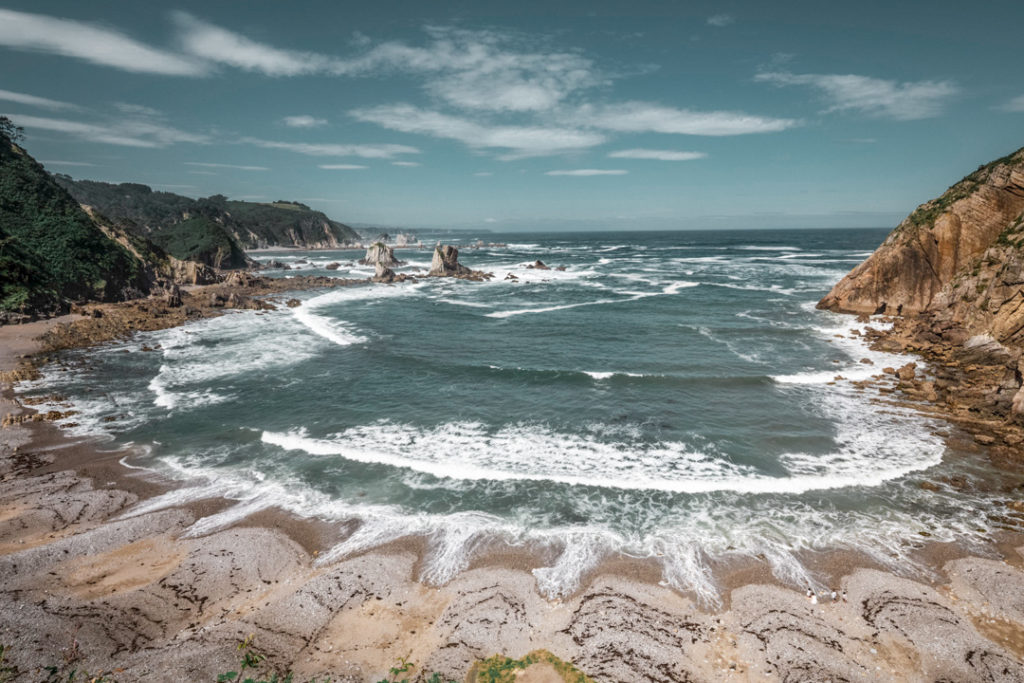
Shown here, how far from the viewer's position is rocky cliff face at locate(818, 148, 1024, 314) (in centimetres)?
3678

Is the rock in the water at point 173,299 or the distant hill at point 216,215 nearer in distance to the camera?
the rock in the water at point 173,299

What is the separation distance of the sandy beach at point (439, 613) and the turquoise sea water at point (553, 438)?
3.00ft

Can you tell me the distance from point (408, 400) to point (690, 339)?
83.0ft

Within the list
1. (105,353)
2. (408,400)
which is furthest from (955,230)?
(105,353)

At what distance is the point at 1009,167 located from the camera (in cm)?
3700

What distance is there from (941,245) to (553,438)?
42.8 metres

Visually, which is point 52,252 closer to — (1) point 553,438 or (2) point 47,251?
(2) point 47,251

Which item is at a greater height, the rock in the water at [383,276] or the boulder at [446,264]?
the boulder at [446,264]

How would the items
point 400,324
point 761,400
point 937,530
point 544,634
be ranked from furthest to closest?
point 400,324, point 761,400, point 937,530, point 544,634

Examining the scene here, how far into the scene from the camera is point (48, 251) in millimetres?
46750

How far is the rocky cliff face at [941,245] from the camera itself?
Result: 121 ft

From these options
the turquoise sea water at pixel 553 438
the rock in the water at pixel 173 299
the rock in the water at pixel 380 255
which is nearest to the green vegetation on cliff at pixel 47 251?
the rock in the water at pixel 173 299

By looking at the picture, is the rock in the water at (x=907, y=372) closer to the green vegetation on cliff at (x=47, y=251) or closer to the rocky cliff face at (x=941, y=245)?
the rocky cliff face at (x=941, y=245)

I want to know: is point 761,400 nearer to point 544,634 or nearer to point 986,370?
point 986,370
